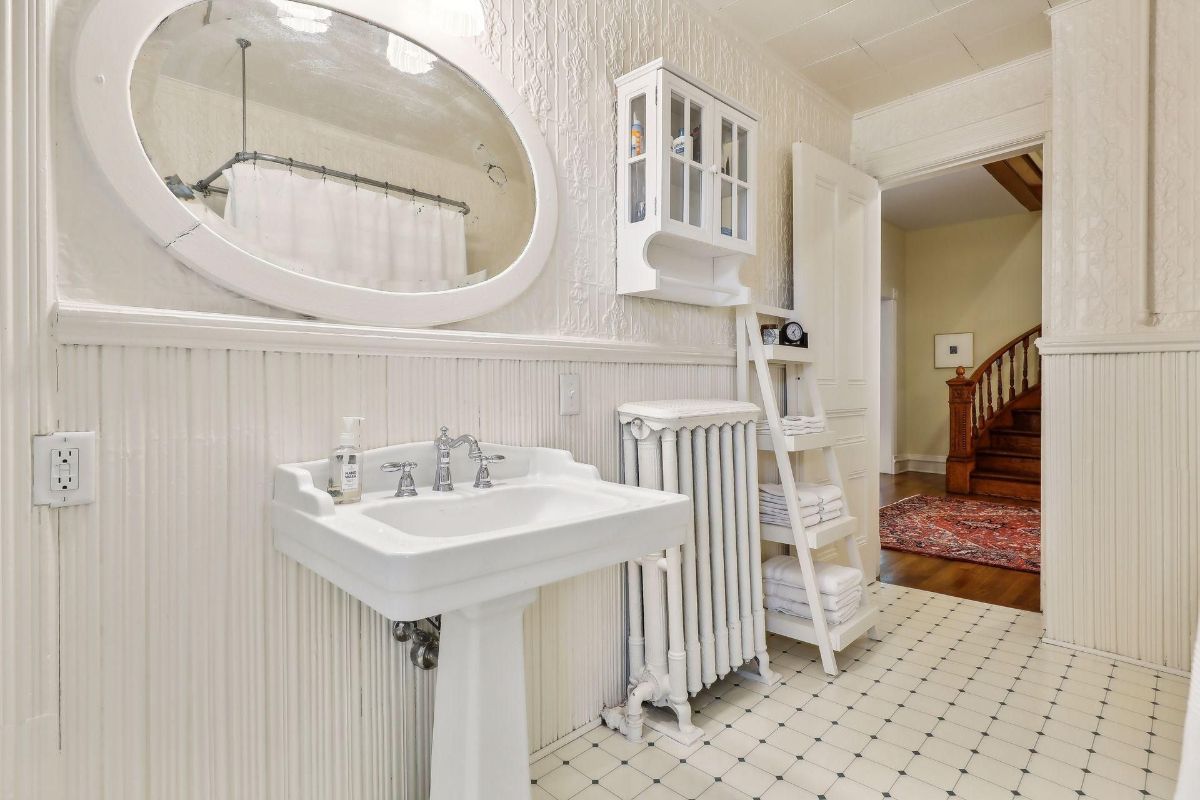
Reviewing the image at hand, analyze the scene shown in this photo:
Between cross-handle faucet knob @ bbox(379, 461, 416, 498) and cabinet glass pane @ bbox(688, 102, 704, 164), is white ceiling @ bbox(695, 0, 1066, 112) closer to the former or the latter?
cabinet glass pane @ bbox(688, 102, 704, 164)

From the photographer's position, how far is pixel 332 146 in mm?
1383

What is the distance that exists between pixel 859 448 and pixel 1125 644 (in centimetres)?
125

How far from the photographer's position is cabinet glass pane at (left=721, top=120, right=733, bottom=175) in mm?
2147

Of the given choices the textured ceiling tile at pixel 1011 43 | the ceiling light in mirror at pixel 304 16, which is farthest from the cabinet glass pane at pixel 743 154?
the ceiling light in mirror at pixel 304 16

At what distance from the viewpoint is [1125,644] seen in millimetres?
2352

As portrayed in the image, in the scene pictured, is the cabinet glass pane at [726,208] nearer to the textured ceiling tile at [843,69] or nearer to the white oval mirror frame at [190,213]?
the white oval mirror frame at [190,213]

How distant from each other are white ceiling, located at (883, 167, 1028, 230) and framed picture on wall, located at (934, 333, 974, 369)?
4.12ft

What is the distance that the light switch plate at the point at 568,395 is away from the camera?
1.83 meters

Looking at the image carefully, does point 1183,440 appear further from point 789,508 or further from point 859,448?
point 789,508

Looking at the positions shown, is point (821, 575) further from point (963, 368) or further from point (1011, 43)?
point (963, 368)

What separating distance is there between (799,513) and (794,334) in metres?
0.83

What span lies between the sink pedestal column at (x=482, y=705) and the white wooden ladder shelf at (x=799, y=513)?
1314mm

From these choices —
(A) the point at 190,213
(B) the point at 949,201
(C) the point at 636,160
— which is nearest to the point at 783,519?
(C) the point at 636,160

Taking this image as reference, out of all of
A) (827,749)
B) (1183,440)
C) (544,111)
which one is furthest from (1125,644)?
(544,111)
